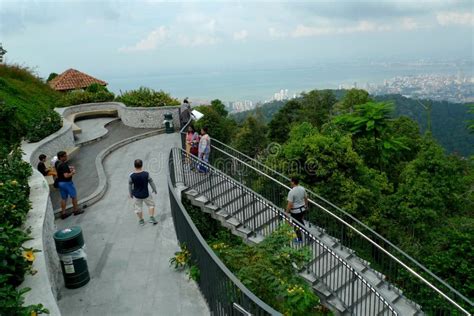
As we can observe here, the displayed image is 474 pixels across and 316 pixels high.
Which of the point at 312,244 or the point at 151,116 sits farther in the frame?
the point at 151,116

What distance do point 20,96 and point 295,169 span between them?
14527mm

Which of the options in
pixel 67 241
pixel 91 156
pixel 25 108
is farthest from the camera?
pixel 25 108

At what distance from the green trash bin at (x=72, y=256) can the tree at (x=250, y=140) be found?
22.0 m

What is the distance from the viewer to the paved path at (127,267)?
6227 mm

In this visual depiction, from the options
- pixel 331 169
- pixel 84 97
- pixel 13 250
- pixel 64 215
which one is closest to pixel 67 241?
pixel 13 250

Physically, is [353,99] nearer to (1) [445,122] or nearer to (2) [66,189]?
(2) [66,189]

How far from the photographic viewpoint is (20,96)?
19.2 meters

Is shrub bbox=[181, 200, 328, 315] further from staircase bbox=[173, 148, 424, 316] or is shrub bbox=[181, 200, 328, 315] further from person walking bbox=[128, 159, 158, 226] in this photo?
person walking bbox=[128, 159, 158, 226]

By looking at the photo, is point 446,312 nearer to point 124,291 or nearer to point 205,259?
point 205,259

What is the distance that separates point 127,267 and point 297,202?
3982mm

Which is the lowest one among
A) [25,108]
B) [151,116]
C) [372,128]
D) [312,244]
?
[312,244]

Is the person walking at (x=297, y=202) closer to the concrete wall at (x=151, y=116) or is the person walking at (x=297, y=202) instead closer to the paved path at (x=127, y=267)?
the paved path at (x=127, y=267)

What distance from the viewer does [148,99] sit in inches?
867

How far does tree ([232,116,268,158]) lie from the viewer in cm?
2947
